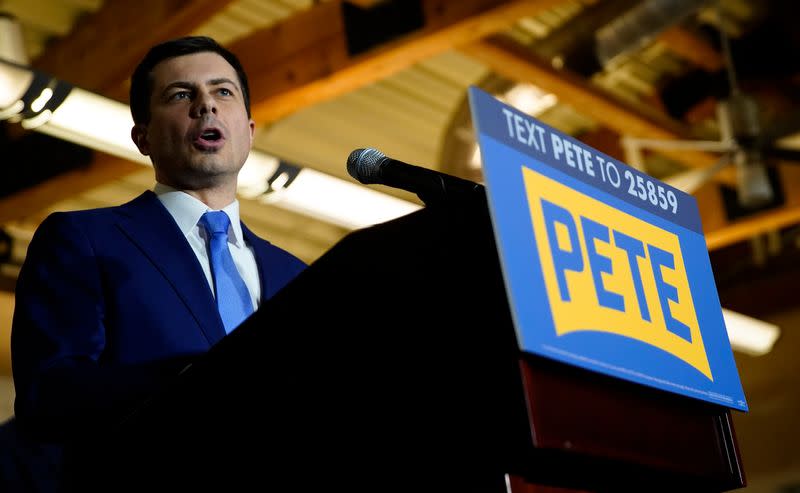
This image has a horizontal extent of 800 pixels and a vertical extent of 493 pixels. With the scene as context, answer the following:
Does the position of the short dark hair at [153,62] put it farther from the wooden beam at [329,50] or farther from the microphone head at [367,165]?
the wooden beam at [329,50]

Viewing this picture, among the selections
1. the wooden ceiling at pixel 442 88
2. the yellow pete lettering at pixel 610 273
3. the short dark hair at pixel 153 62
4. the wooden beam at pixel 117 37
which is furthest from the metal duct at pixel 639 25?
the yellow pete lettering at pixel 610 273

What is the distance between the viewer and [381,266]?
931 millimetres

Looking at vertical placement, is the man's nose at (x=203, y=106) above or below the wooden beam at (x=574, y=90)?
below

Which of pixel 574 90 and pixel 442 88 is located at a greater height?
pixel 442 88

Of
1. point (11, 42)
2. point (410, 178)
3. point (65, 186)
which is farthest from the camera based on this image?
point (65, 186)

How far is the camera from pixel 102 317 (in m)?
1.19

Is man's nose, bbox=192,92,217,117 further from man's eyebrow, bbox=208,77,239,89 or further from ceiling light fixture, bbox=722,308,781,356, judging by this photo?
ceiling light fixture, bbox=722,308,781,356

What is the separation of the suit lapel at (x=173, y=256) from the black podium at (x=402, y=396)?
209 millimetres

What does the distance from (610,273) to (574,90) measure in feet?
13.9

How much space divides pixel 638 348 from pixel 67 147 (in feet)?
13.9

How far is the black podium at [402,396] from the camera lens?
2.98ft

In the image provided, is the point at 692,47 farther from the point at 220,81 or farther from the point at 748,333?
the point at 220,81

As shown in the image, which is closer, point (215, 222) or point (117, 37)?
point (215, 222)

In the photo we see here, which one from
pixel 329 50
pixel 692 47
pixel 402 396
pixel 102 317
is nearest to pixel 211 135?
pixel 102 317
